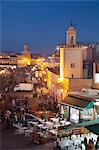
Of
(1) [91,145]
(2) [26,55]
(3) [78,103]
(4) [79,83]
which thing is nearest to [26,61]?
(2) [26,55]

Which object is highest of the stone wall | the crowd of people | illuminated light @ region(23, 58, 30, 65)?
illuminated light @ region(23, 58, 30, 65)

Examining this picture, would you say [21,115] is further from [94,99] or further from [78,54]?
[78,54]

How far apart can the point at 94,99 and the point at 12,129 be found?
1.53m

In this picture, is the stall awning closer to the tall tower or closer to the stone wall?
the stone wall

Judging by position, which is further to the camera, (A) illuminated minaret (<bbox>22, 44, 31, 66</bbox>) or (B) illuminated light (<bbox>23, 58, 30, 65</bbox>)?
(A) illuminated minaret (<bbox>22, 44, 31, 66</bbox>)

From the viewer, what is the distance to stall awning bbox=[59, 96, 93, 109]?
5359 millimetres

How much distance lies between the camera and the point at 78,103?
5578mm

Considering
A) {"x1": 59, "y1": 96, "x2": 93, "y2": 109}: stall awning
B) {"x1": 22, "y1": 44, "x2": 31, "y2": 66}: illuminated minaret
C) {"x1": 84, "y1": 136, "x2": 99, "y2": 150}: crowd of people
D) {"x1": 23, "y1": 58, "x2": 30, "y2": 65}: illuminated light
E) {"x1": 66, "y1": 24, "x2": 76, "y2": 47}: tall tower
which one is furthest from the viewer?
{"x1": 22, "y1": 44, "x2": 31, "y2": 66}: illuminated minaret

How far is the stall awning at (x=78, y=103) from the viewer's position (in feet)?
17.6

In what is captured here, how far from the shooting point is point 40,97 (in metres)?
7.71

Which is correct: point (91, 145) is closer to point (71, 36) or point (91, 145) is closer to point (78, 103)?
point (78, 103)

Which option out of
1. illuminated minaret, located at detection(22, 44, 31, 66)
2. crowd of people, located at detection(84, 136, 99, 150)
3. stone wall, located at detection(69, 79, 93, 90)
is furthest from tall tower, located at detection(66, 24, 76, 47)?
illuminated minaret, located at detection(22, 44, 31, 66)

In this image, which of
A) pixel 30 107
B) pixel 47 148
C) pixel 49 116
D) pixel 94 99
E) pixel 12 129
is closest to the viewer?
pixel 47 148

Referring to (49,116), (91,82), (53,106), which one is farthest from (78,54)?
(49,116)
